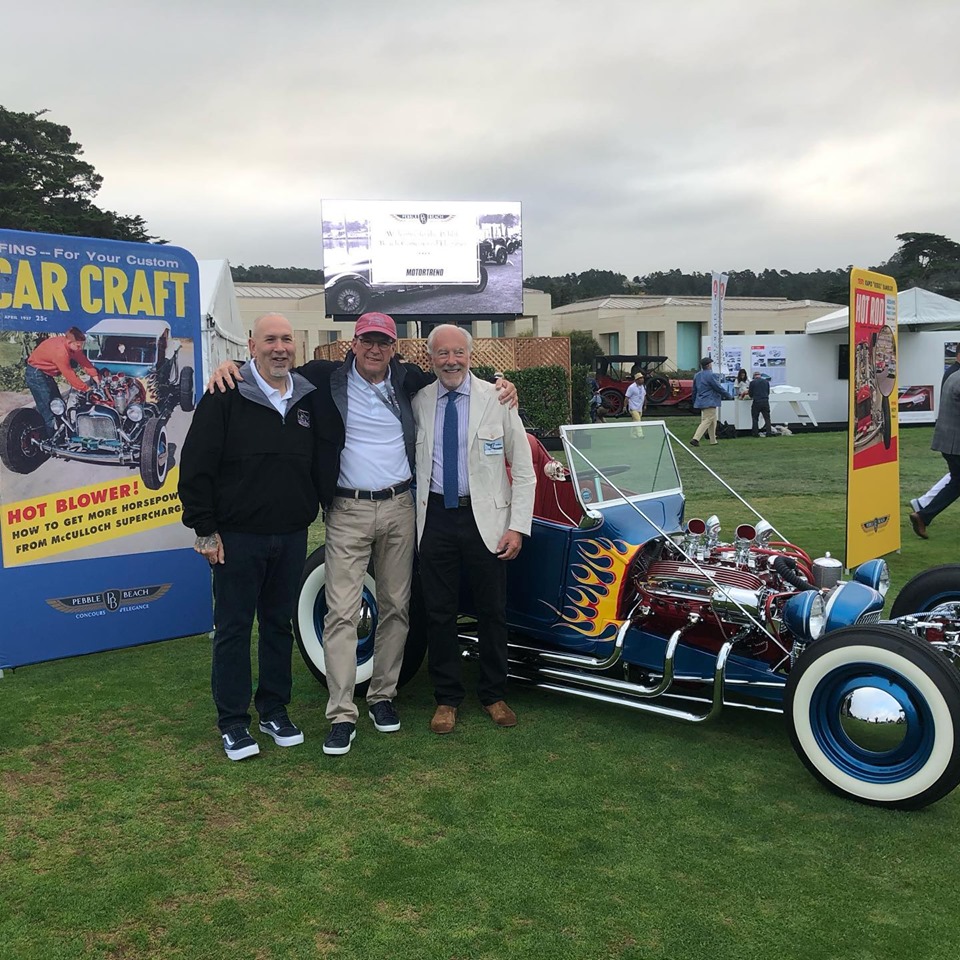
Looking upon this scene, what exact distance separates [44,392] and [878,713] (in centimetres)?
429

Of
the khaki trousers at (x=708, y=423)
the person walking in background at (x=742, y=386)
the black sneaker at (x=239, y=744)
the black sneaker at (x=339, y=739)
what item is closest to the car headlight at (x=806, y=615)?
the black sneaker at (x=339, y=739)

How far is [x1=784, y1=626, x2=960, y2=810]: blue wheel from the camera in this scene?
112 inches

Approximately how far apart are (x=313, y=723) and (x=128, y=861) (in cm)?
127

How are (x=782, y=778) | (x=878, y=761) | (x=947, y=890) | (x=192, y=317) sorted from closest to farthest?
(x=947, y=890), (x=878, y=761), (x=782, y=778), (x=192, y=317)

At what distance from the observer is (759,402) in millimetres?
18656

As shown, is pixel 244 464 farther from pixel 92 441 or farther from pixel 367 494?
pixel 92 441

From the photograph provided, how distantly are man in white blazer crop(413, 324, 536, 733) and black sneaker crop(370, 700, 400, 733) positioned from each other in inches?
7.1

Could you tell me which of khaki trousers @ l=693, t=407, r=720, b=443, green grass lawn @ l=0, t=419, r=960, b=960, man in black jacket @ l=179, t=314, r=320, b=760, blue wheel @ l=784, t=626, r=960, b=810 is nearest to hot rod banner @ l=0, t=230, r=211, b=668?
green grass lawn @ l=0, t=419, r=960, b=960

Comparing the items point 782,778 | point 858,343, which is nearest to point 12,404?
point 782,778

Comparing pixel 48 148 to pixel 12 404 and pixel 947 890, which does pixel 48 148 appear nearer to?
pixel 12 404

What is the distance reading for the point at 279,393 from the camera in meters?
3.53

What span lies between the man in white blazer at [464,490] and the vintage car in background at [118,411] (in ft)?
6.26

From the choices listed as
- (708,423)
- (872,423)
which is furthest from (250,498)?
(708,423)

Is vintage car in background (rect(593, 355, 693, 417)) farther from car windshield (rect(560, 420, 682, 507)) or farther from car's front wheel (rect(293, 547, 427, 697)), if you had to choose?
car's front wheel (rect(293, 547, 427, 697))
